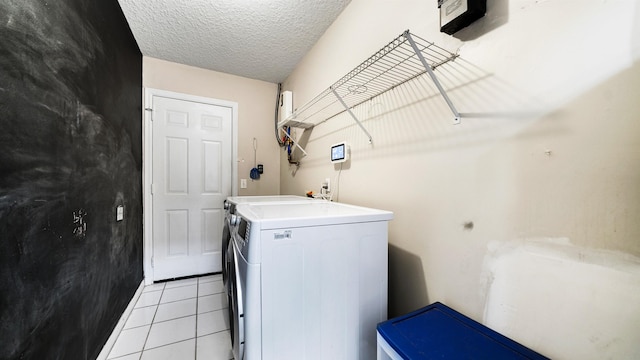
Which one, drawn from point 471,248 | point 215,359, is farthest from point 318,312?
point 215,359

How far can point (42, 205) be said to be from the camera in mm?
910

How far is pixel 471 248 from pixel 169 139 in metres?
3.04

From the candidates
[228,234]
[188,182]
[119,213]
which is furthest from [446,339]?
[188,182]

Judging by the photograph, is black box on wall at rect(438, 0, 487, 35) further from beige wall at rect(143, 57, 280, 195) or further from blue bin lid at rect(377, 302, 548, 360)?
beige wall at rect(143, 57, 280, 195)

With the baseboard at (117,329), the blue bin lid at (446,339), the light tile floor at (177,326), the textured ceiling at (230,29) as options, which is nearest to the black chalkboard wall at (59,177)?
the baseboard at (117,329)

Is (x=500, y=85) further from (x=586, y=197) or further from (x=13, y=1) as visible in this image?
(x=13, y=1)

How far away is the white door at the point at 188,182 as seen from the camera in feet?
8.53

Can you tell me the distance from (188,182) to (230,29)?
68.9 inches

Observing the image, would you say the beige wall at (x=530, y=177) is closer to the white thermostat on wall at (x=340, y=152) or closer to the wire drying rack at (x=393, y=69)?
the wire drying rack at (x=393, y=69)

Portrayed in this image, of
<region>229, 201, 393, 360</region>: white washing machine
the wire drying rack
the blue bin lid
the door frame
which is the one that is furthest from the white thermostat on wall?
the door frame

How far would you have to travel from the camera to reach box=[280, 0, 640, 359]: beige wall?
0.59 meters

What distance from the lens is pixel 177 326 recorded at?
69.2 inches

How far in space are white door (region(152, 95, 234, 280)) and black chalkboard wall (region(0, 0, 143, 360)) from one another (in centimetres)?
82

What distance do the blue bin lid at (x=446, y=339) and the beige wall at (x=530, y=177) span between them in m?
0.07
